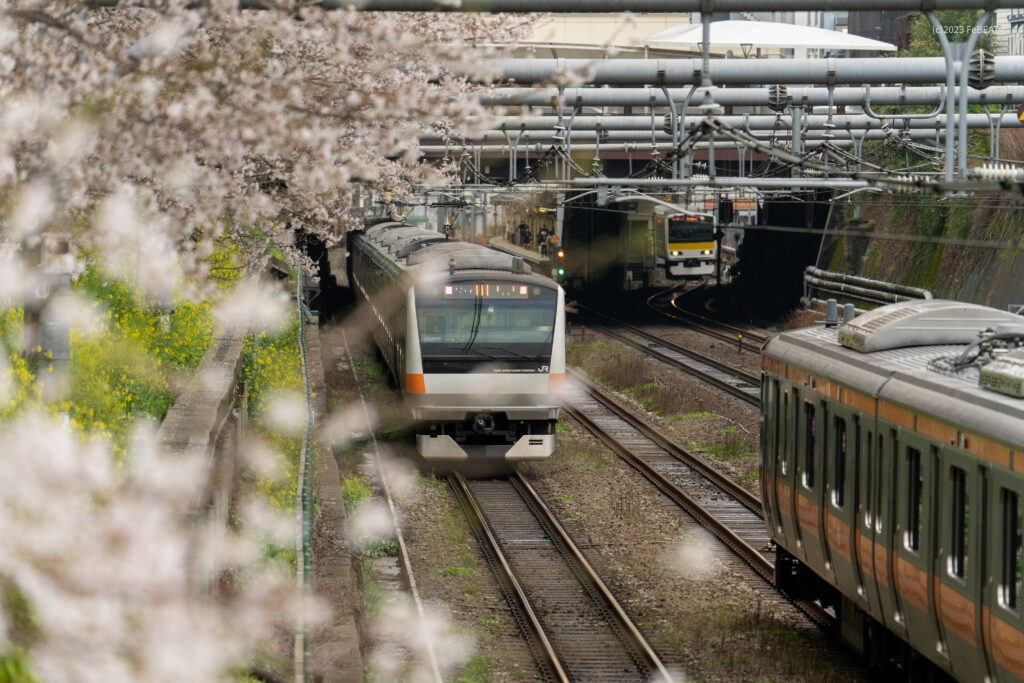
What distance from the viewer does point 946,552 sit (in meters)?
8.05

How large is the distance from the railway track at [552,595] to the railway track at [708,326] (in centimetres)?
1440

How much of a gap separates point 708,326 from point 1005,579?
32848 mm

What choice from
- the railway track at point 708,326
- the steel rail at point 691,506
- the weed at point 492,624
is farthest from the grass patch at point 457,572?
the railway track at point 708,326

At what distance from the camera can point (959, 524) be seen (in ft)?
25.9

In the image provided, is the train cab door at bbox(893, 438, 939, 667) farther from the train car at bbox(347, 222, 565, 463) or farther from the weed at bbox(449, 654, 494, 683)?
the train car at bbox(347, 222, 565, 463)

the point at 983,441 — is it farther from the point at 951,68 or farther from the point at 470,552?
the point at 470,552

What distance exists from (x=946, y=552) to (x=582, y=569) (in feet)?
20.8

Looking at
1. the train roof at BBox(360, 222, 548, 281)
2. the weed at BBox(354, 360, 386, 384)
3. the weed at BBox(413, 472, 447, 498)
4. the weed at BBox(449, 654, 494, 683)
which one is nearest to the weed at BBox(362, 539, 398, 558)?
the weed at BBox(413, 472, 447, 498)

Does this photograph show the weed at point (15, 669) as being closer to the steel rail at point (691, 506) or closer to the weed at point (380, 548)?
the weed at point (380, 548)

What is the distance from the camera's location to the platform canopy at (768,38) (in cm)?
1833

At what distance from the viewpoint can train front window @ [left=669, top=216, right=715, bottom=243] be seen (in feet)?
143

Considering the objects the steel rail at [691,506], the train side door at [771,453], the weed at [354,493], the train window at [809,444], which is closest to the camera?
the train window at [809,444]

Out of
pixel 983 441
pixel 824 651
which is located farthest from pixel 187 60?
pixel 824 651

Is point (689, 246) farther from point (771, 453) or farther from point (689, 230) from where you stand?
point (771, 453)
